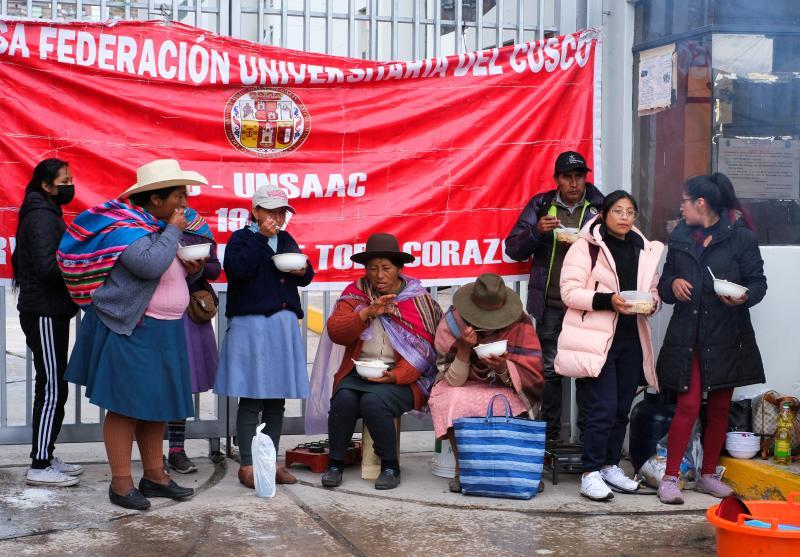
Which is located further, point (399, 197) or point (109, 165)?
point (399, 197)

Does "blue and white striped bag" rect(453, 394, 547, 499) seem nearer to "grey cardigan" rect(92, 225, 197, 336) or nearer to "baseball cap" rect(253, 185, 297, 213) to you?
"baseball cap" rect(253, 185, 297, 213)

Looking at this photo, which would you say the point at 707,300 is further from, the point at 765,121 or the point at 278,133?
the point at 278,133

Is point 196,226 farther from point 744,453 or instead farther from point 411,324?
point 744,453

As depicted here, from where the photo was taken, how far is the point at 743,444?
6254 millimetres

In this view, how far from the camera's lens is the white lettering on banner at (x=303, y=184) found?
6.67 meters

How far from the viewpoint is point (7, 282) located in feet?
20.6

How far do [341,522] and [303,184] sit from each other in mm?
2227

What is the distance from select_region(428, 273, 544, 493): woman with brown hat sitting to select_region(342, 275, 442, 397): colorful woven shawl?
0.48 feet

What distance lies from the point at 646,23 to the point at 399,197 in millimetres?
1974

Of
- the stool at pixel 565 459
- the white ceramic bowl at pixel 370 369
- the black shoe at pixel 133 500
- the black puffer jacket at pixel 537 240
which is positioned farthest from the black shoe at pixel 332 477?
the black puffer jacket at pixel 537 240

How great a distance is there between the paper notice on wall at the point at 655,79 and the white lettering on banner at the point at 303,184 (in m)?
1.90

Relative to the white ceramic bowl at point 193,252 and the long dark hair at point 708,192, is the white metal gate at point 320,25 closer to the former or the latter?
the white ceramic bowl at point 193,252

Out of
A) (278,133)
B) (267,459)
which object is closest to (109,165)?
(278,133)

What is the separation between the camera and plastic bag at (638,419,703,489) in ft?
20.4
